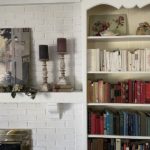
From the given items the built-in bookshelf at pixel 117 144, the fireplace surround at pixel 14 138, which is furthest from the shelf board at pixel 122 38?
the fireplace surround at pixel 14 138

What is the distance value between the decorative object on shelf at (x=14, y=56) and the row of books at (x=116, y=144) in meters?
0.93

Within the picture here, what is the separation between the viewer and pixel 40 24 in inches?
106

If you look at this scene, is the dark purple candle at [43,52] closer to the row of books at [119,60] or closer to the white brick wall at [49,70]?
the white brick wall at [49,70]

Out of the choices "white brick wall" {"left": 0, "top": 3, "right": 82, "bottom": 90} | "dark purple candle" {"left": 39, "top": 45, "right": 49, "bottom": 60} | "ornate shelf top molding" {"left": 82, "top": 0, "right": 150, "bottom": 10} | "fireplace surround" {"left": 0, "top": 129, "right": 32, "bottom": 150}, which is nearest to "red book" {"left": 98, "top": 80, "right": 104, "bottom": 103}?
"white brick wall" {"left": 0, "top": 3, "right": 82, "bottom": 90}

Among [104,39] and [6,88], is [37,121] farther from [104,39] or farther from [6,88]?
[104,39]

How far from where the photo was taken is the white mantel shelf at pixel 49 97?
2.50 metres

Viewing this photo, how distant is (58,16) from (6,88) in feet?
3.04

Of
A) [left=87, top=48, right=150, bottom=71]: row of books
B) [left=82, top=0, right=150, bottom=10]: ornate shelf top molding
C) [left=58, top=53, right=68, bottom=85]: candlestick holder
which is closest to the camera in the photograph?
[left=82, top=0, right=150, bottom=10]: ornate shelf top molding

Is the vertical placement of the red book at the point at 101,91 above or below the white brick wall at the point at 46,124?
above

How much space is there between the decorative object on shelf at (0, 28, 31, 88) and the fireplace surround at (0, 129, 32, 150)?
1.73 feet

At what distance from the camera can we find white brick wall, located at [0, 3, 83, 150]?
2678 millimetres

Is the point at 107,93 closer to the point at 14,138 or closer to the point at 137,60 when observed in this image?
the point at 137,60

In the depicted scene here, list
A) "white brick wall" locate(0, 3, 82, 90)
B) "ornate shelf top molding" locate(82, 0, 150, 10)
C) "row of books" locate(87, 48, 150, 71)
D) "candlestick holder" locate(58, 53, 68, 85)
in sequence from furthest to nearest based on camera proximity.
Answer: "white brick wall" locate(0, 3, 82, 90)
"candlestick holder" locate(58, 53, 68, 85)
"row of books" locate(87, 48, 150, 71)
"ornate shelf top molding" locate(82, 0, 150, 10)

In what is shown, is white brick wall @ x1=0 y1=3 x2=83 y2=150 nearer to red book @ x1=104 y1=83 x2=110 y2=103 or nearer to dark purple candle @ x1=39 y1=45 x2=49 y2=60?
dark purple candle @ x1=39 y1=45 x2=49 y2=60
